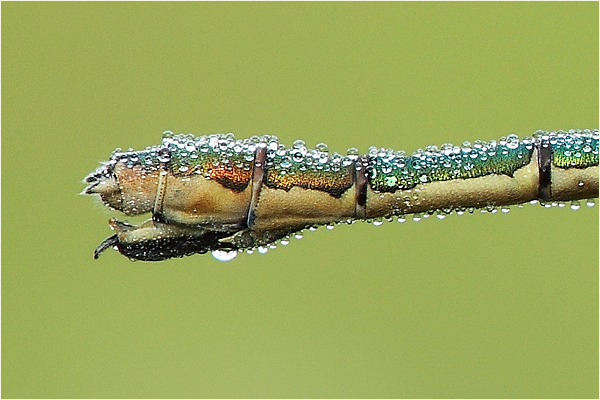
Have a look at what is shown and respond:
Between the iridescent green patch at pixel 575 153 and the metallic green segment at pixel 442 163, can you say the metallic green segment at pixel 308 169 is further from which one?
the iridescent green patch at pixel 575 153

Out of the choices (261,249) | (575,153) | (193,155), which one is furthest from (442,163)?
(193,155)

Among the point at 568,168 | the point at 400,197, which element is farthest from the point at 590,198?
the point at 400,197

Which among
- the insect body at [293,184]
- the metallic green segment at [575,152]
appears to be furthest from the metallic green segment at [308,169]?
the metallic green segment at [575,152]

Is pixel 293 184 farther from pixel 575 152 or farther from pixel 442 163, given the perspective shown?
pixel 575 152

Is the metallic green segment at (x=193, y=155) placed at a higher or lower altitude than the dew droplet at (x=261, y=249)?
higher

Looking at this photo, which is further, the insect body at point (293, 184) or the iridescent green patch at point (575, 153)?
the iridescent green patch at point (575, 153)

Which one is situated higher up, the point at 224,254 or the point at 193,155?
the point at 193,155

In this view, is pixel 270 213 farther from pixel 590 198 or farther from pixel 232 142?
pixel 590 198
